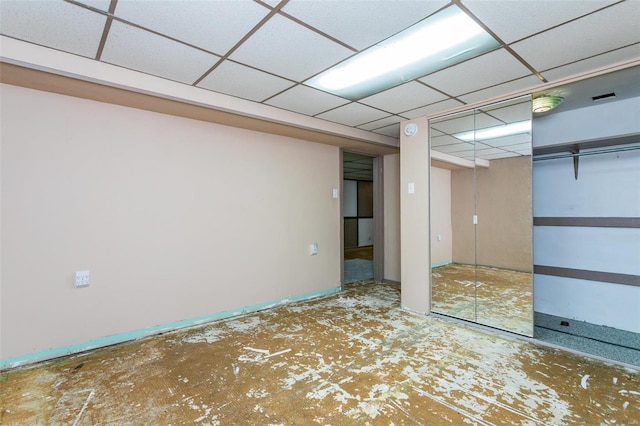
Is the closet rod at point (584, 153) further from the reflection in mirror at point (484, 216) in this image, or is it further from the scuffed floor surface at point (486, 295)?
the scuffed floor surface at point (486, 295)

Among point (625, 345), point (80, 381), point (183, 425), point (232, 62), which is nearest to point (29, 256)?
point (80, 381)

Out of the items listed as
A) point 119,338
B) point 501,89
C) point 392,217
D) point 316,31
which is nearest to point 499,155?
point 501,89

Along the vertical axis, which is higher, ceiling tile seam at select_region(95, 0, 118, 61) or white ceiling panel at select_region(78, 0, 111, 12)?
ceiling tile seam at select_region(95, 0, 118, 61)

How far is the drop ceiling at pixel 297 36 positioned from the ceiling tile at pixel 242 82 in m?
0.02

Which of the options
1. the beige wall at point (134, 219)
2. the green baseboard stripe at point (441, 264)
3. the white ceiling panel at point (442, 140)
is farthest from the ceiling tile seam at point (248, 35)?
the green baseboard stripe at point (441, 264)

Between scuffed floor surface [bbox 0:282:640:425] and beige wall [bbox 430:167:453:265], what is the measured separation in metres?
0.95

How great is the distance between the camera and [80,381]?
2.24 meters

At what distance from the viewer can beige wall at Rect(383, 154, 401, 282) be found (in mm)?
5262

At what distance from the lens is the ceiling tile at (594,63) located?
2.24m

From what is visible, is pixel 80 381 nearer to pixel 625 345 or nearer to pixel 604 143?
pixel 625 345

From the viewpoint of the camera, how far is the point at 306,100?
10.6 ft

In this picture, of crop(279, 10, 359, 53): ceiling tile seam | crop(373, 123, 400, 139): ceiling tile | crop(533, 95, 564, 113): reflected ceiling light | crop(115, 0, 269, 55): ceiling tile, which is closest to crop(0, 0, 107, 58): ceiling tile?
crop(115, 0, 269, 55): ceiling tile

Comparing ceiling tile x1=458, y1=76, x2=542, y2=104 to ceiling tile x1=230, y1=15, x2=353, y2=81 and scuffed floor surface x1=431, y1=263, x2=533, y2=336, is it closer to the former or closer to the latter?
ceiling tile x1=230, y1=15, x2=353, y2=81

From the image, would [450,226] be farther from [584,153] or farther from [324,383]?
[324,383]
